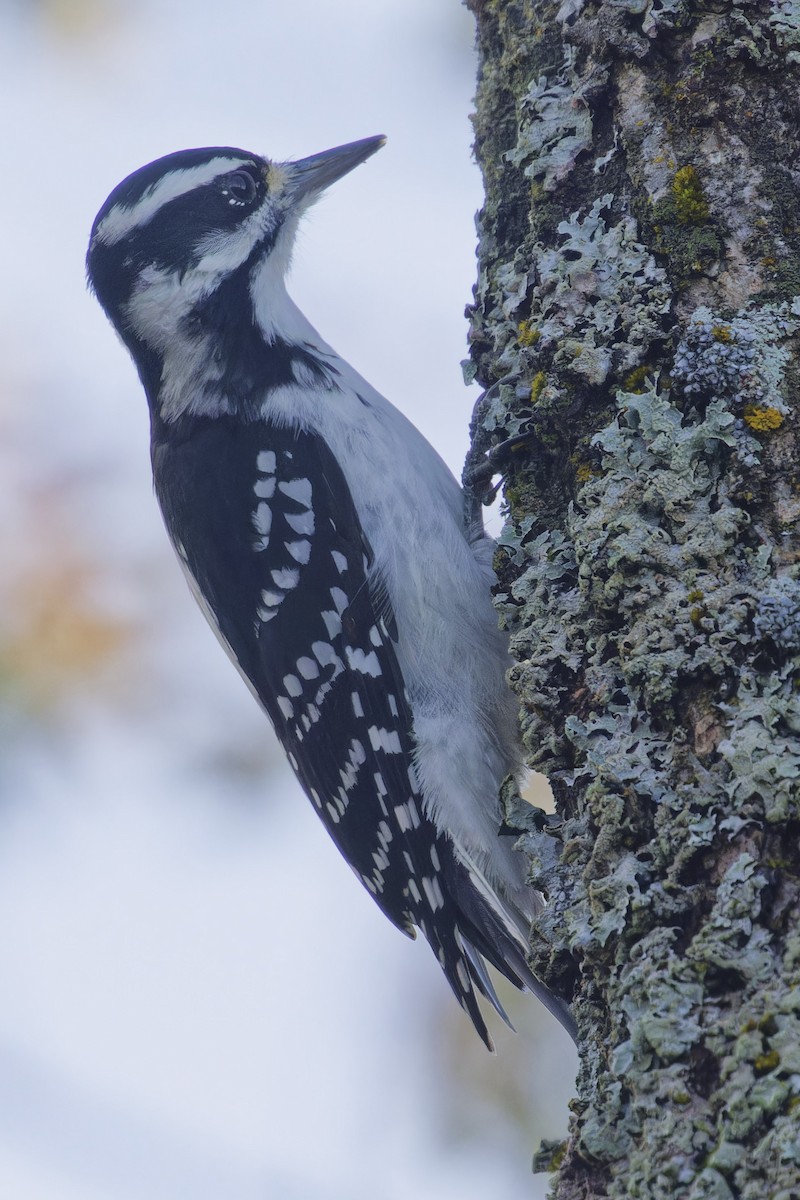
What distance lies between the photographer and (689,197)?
2.42 metres

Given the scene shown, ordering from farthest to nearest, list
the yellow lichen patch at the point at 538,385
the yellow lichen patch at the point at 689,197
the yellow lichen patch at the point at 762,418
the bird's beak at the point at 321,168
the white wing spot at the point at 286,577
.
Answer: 1. the bird's beak at the point at 321,168
2. the white wing spot at the point at 286,577
3. the yellow lichen patch at the point at 538,385
4. the yellow lichen patch at the point at 689,197
5. the yellow lichen patch at the point at 762,418

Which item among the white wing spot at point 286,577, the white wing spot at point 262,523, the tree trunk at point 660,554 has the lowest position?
the tree trunk at point 660,554

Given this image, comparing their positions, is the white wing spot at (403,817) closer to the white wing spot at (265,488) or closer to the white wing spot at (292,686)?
the white wing spot at (292,686)

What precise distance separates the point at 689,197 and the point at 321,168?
2.05 metres

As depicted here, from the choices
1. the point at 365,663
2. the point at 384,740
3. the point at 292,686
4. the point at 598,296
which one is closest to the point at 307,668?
the point at 292,686

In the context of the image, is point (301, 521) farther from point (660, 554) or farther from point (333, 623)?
point (660, 554)

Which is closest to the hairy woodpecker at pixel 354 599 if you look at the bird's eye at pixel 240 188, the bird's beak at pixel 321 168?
the bird's eye at pixel 240 188

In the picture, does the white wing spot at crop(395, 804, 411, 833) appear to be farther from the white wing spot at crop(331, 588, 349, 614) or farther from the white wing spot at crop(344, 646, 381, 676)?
the white wing spot at crop(331, 588, 349, 614)

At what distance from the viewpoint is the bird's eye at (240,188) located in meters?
4.03

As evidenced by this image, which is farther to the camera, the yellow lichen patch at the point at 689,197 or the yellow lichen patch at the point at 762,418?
the yellow lichen patch at the point at 689,197

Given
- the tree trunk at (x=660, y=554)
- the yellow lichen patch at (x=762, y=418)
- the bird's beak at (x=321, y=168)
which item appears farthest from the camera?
the bird's beak at (x=321, y=168)

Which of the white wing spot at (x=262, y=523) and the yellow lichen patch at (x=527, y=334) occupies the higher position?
the white wing spot at (x=262, y=523)

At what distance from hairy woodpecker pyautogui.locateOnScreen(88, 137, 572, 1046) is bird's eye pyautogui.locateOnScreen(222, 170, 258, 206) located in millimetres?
207

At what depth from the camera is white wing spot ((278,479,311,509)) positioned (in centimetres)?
349
